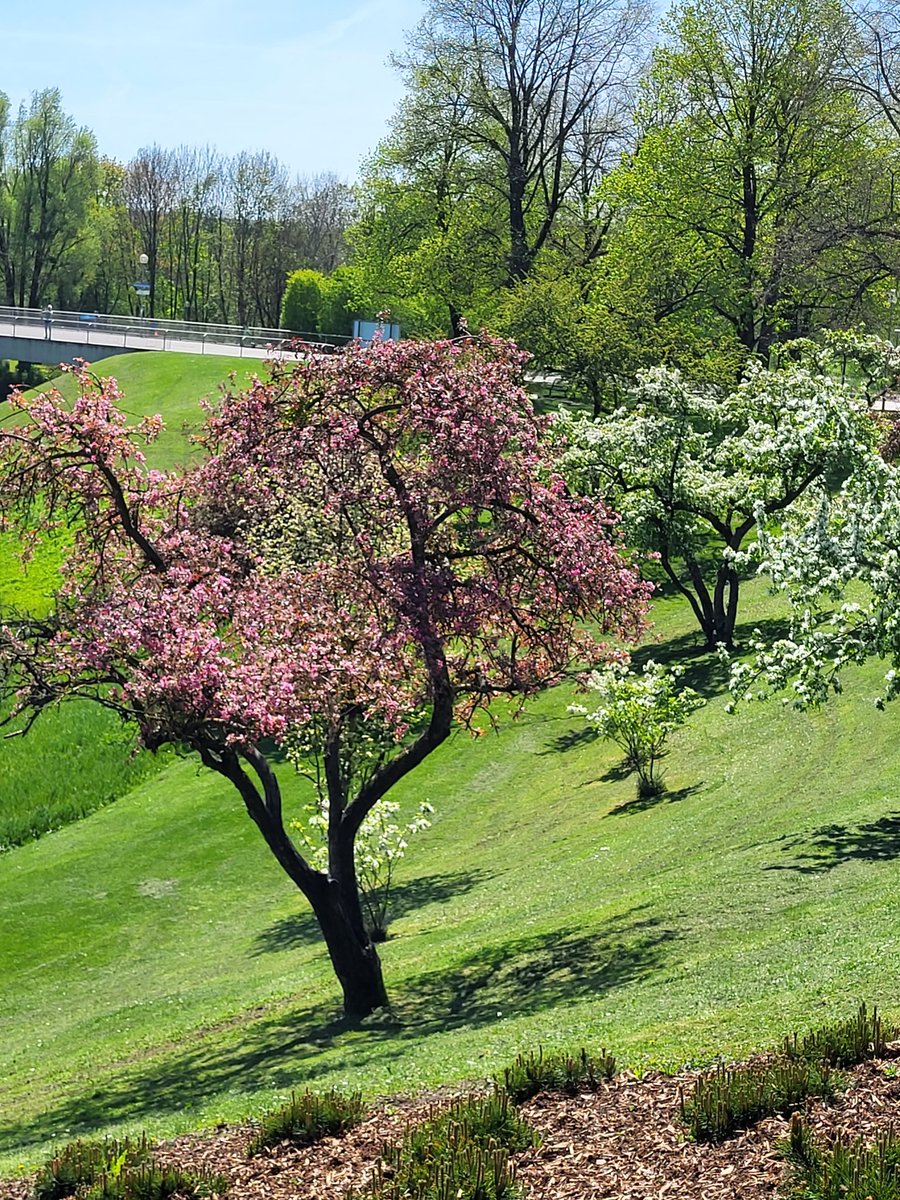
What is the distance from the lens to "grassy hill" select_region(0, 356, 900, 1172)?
460 inches

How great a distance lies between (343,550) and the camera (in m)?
14.1

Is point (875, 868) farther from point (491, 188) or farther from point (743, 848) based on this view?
point (491, 188)

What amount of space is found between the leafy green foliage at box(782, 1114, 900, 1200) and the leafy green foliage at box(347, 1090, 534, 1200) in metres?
1.50

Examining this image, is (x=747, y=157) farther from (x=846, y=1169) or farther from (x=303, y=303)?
(x=303, y=303)

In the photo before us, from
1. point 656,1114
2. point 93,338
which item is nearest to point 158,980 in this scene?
point 656,1114

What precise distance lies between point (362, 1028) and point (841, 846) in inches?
234

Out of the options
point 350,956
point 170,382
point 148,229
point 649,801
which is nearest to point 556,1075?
point 350,956

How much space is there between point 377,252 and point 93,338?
17297 mm

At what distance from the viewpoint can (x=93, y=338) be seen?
6688cm

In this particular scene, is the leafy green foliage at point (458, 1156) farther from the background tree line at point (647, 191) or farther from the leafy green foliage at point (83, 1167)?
the background tree line at point (647, 191)

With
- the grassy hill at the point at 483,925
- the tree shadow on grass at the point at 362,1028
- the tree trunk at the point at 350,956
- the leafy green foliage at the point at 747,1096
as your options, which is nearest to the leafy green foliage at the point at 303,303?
the grassy hill at the point at 483,925

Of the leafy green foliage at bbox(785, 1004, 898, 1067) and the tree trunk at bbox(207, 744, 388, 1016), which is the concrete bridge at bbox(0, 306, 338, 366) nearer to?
the tree trunk at bbox(207, 744, 388, 1016)

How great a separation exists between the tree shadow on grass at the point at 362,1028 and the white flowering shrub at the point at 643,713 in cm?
684

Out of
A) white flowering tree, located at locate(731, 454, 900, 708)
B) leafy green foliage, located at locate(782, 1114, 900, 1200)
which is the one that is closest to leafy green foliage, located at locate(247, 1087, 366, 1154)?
leafy green foliage, located at locate(782, 1114, 900, 1200)
